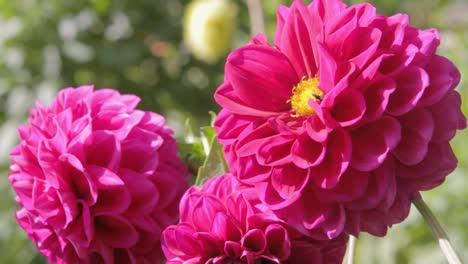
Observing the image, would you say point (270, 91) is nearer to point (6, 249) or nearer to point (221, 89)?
point (221, 89)

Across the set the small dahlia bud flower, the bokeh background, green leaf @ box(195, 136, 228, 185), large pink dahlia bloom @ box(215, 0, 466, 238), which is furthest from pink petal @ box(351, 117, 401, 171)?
the small dahlia bud flower

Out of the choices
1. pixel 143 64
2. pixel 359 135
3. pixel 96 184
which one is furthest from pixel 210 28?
pixel 359 135

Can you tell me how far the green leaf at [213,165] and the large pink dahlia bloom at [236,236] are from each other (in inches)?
3.9

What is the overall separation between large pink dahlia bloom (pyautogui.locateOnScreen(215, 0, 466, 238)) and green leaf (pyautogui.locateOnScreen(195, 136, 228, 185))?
0.37 ft

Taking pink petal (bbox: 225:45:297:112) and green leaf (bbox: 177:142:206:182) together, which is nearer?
pink petal (bbox: 225:45:297:112)

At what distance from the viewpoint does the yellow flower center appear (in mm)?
764

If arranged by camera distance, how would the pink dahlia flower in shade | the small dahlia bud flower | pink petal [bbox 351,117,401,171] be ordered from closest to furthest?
pink petal [bbox 351,117,401,171] < the pink dahlia flower in shade < the small dahlia bud flower

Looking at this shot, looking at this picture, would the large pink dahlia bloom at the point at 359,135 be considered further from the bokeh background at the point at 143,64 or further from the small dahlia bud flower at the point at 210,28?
the small dahlia bud flower at the point at 210,28

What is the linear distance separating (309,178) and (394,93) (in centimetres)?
9

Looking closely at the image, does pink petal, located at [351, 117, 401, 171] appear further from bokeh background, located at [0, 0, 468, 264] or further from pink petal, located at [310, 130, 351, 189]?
bokeh background, located at [0, 0, 468, 264]

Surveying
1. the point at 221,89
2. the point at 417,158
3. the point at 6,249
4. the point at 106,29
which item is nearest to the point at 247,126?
the point at 221,89

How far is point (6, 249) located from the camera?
2.04 meters

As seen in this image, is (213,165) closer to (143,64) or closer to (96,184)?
(96,184)

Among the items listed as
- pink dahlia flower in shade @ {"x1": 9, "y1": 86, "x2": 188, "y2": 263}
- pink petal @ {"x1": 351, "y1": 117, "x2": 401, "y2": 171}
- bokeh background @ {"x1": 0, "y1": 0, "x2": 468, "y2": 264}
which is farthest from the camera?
bokeh background @ {"x1": 0, "y1": 0, "x2": 468, "y2": 264}
